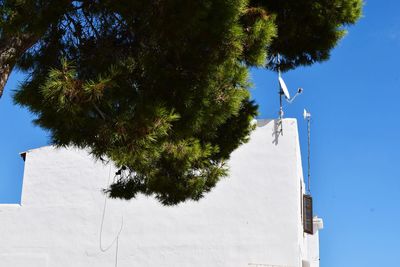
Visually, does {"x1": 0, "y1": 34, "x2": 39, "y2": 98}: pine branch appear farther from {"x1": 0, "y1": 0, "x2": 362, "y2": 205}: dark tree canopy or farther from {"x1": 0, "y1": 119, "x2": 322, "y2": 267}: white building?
{"x1": 0, "y1": 119, "x2": 322, "y2": 267}: white building

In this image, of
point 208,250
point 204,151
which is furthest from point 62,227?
point 204,151

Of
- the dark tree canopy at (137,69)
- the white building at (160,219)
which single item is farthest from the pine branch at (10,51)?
the white building at (160,219)

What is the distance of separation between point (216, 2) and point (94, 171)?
1013 centimetres

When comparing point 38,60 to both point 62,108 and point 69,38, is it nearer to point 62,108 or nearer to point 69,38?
point 69,38

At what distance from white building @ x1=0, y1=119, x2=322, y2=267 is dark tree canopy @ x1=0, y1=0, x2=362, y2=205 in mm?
7258

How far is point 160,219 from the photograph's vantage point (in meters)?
15.4

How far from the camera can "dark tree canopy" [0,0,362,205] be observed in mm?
6176

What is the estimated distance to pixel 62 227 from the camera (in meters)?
15.9

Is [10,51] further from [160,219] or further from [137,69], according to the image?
[160,219]

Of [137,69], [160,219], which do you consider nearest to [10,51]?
[137,69]

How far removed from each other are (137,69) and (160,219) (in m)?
9.06

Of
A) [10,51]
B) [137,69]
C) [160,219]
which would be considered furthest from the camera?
[160,219]

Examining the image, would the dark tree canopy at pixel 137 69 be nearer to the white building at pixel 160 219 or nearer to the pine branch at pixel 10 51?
the pine branch at pixel 10 51

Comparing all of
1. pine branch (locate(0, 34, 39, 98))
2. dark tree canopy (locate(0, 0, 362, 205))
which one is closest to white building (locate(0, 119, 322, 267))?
dark tree canopy (locate(0, 0, 362, 205))
